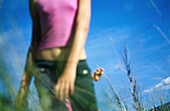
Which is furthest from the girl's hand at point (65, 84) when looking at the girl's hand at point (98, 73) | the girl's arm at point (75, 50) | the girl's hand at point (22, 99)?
the girl's hand at point (98, 73)

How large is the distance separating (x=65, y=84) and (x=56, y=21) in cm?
25

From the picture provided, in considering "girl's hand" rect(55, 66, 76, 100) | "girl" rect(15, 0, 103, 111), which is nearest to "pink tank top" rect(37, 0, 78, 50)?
"girl" rect(15, 0, 103, 111)

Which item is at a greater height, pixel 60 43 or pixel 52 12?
pixel 52 12

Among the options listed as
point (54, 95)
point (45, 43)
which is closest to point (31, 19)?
point (45, 43)

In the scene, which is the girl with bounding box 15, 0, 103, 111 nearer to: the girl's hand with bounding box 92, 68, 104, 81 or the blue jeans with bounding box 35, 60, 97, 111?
the blue jeans with bounding box 35, 60, 97, 111

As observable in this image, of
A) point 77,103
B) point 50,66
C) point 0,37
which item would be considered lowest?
point 77,103

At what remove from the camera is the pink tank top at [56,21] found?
28.6 inches

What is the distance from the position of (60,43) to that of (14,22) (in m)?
0.18

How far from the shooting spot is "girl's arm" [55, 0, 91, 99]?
2.03 ft

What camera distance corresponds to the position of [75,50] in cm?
66

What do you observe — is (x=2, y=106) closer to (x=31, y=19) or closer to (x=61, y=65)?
(x=61, y=65)

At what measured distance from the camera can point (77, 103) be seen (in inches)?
26.7

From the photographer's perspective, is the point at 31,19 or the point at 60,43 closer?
the point at 60,43

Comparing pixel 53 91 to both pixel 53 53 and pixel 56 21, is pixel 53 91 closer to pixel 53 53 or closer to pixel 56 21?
pixel 53 53
